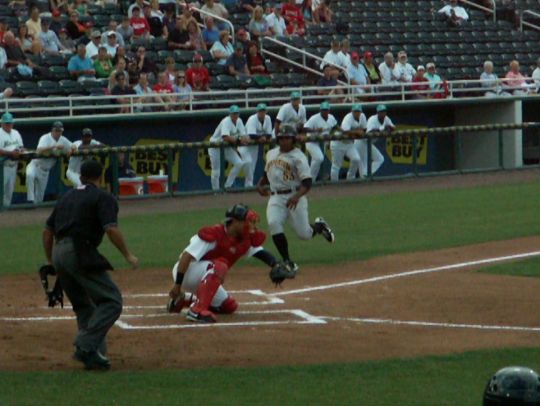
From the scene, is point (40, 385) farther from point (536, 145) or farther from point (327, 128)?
point (536, 145)

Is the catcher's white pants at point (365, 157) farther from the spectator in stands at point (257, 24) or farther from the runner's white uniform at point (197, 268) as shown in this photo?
the runner's white uniform at point (197, 268)

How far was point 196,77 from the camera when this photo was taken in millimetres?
25625

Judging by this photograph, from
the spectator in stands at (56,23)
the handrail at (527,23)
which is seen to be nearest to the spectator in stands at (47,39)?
the spectator in stands at (56,23)

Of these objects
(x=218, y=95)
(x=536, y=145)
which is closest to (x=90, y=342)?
(x=218, y=95)

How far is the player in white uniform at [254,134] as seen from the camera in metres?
24.7

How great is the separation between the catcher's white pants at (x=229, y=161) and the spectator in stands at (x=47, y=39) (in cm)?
341

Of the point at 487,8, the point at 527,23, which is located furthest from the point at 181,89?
the point at 527,23

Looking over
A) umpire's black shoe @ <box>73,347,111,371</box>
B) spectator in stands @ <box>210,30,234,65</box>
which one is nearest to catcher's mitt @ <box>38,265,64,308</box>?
umpire's black shoe @ <box>73,347,111,371</box>

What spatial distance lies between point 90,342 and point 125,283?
4814 millimetres

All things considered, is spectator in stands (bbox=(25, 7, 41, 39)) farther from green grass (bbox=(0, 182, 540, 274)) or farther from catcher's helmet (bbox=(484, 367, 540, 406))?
catcher's helmet (bbox=(484, 367, 540, 406))

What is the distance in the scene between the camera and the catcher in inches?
447

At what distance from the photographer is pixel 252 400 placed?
Answer: 8336mm

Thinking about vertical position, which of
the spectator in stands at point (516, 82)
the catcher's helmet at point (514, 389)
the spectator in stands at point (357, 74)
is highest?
the spectator in stands at point (357, 74)

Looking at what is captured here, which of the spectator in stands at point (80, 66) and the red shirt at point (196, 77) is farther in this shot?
the red shirt at point (196, 77)
